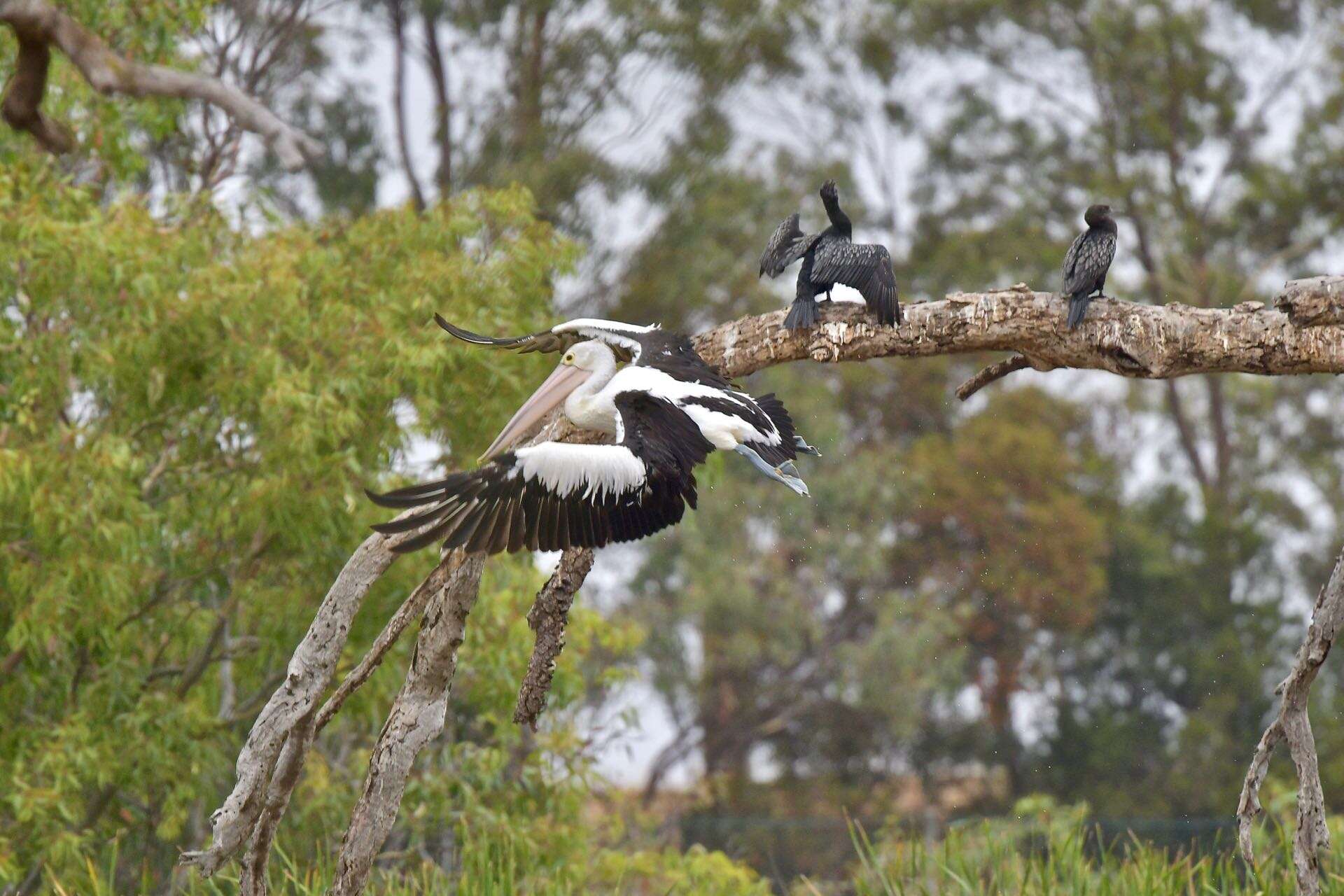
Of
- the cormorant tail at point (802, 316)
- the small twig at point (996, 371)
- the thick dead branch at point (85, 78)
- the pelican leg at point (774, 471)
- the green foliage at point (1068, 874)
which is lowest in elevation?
the green foliage at point (1068, 874)

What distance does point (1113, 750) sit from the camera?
1803 cm

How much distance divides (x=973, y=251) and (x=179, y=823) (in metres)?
12.7

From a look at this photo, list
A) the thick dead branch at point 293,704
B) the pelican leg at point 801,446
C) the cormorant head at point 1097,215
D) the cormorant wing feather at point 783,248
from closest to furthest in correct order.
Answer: the thick dead branch at point 293,704 → the pelican leg at point 801,446 → the cormorant head at point 1097,215 → the cormorant wing feather at point 783,248

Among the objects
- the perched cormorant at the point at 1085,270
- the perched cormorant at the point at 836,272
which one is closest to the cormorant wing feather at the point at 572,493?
the perched cormorant at the point at 836,272

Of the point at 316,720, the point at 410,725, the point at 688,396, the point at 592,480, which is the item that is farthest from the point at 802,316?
the point at 316,720

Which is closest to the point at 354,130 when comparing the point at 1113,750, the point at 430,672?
the point at 1113,750

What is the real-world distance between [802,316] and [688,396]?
51 cm

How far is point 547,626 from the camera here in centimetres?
425

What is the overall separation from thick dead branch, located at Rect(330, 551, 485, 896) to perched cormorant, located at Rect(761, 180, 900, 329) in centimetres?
129

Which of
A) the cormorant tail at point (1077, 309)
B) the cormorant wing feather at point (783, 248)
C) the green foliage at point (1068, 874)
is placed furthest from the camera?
the green foliage at point (1068, 874)

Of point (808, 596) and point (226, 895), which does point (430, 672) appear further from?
point (808, 596)

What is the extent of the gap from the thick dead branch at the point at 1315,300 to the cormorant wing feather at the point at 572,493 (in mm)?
1585

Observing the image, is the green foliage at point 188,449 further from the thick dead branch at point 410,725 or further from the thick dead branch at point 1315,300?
the thick dead branch at point 1315,300

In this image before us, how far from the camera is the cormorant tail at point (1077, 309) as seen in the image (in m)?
4.46
